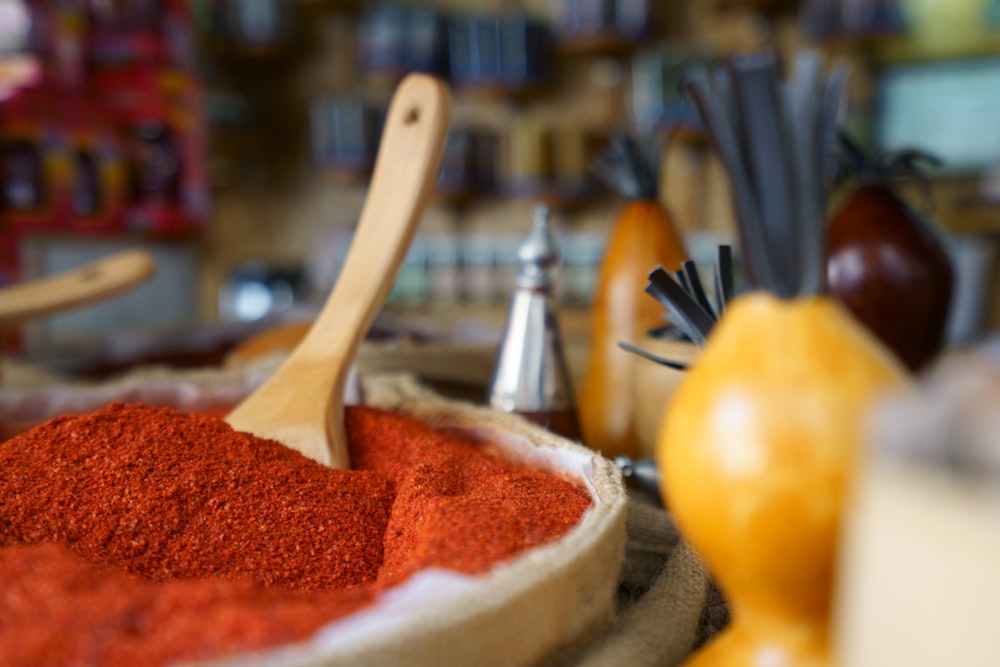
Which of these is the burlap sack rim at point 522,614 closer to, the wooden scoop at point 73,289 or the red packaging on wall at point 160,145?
the wooden scoop at point 73,289

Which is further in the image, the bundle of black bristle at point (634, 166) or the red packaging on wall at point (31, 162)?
the red packaging on wall at point (31, 162)

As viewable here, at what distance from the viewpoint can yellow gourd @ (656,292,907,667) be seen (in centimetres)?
20

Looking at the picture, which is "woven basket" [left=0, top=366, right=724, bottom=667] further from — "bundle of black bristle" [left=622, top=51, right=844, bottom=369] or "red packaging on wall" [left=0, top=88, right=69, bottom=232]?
"red packaging on wall" [left=0, top=88, right=69, bottom=232]

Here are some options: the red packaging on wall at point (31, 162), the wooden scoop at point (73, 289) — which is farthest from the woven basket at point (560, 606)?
the red packaging on wall at point (31, 162)

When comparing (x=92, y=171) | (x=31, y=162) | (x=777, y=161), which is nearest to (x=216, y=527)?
(x=777, y=161)

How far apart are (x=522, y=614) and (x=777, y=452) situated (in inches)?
3.7

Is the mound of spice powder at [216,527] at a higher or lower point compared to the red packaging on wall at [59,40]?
lower

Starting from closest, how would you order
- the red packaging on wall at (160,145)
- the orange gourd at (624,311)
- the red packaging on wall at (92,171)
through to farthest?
the orange gourd at (624,311), the red packaging on wall at (92,171), the red packaging on wall at (160,145)

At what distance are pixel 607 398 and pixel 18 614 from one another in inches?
15.9

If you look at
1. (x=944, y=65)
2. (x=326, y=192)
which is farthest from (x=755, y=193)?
(x=326, y=192)

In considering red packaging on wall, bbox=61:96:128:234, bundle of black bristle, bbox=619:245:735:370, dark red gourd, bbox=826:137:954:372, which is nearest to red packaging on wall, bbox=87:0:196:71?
red packaging on wall, bbox=61:96:128:234

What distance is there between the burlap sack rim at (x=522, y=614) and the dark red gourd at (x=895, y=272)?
13.9 inches

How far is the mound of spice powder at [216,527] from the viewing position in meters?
0.25

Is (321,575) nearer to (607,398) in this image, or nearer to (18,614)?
(18,614)
